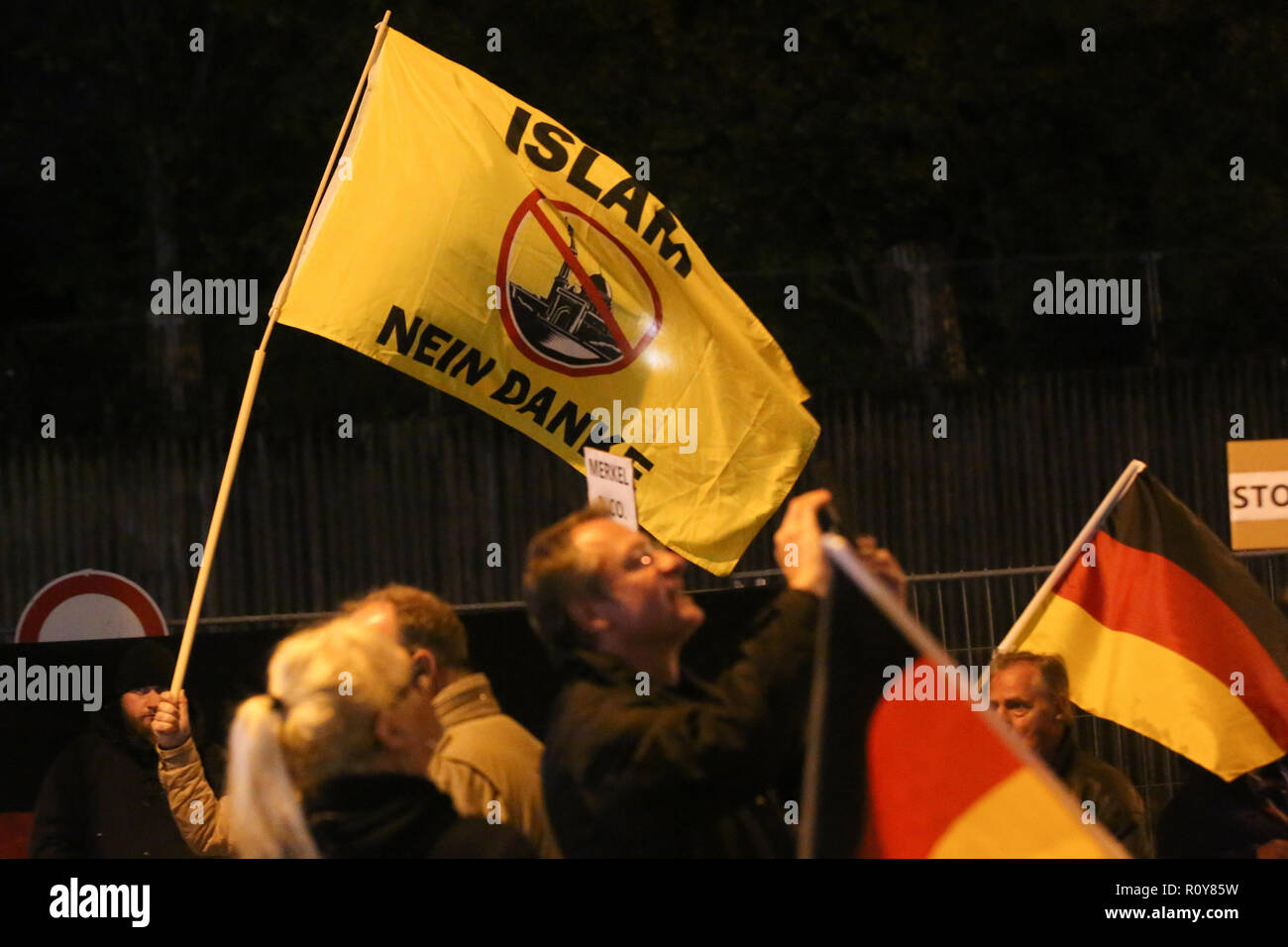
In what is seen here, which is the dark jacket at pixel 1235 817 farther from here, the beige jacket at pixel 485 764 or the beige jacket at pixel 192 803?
the beige jacket at pixel 192 803

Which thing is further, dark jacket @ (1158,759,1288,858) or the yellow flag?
the yellow flag

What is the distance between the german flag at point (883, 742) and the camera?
3271 millimetres

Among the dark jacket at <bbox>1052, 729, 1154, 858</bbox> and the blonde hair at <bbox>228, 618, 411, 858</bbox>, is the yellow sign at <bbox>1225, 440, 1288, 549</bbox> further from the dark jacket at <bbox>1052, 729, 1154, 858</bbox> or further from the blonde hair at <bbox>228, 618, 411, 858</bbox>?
the blonde hair at <bbox>228, 618, 411, 858</bbox>

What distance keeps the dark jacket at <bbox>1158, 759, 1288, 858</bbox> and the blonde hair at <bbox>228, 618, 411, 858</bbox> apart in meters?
2.85

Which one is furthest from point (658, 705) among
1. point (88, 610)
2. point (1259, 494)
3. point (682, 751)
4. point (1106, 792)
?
point (1259, 494)

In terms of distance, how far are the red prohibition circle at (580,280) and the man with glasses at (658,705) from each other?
195cm

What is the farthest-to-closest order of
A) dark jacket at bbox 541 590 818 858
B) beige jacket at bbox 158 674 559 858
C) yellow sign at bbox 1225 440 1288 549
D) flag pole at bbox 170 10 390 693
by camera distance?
1. yellow sign at bbox 1225 440 1288 549
2. flag pole at bbox 170 10 390 693
3. beige jacket at bbox 158 674 559 858
4. dark jacket at bbox 541 590 818 858

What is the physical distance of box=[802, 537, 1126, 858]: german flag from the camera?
10.7 feet

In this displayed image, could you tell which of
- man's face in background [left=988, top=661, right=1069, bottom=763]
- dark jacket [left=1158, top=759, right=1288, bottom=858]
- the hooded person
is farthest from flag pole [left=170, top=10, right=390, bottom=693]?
dark jacket [left=1158, top=759, right=1288, bottom=858]

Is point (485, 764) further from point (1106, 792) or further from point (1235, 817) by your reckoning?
point (1235, 817)

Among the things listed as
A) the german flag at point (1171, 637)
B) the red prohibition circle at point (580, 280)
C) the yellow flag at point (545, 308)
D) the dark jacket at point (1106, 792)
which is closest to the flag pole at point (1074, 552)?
the german flag at point (1171, 637)

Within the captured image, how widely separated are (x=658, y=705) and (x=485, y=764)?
0.68 metres

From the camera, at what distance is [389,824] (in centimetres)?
343

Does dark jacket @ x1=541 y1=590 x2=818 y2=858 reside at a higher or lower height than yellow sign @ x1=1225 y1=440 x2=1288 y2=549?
lower
